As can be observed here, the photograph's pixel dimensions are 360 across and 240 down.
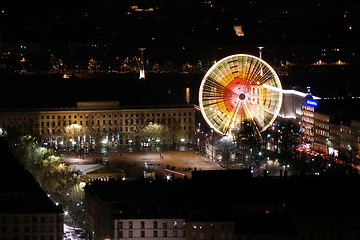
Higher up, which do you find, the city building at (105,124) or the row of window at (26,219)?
the city building at (105,124)

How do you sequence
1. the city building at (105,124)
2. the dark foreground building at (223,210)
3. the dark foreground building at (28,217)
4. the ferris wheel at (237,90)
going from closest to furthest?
1. the dark foreground building at (223,210)
2. the dark foreground building at (28,217)
3. the ferris wheel at (237,90)
4. the city building at (105,124)

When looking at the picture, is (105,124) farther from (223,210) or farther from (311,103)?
(223,210)

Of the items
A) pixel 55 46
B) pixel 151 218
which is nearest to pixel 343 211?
pixel 151 218

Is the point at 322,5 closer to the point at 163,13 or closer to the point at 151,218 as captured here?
the point at 163,13

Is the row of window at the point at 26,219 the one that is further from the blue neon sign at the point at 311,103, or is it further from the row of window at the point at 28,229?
the blue neon sign at the point at 311,103

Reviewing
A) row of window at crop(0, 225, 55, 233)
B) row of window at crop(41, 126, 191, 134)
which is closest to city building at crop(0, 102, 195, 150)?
row of window at crop(41, 126, 191, 134)

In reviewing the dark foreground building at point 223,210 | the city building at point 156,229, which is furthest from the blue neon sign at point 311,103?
the city building at point 156,229
